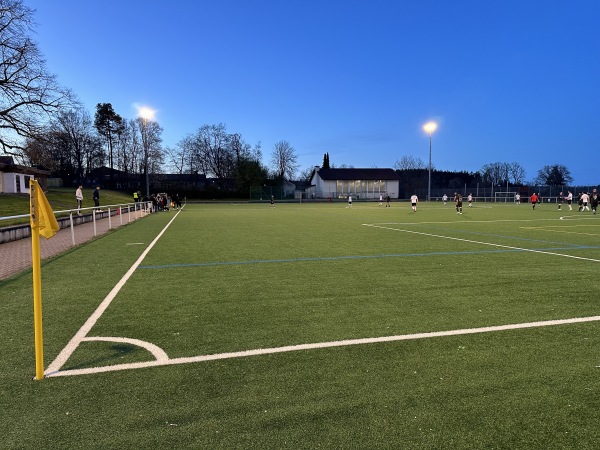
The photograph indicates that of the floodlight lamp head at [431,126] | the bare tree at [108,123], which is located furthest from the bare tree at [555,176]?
the bare tree at [108,123]

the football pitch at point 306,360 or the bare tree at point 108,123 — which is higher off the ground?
the bare tree at point 108,123

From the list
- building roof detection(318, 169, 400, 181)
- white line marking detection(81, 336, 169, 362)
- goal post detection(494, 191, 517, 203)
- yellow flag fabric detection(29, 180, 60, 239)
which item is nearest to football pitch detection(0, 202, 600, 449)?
white line marking detection(81, 336, 169, 362)

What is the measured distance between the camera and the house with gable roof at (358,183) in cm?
8712

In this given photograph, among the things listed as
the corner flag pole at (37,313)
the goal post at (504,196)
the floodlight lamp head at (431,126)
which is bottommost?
the corner flag pole at (37,313)

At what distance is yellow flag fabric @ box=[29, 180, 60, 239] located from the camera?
3.55m

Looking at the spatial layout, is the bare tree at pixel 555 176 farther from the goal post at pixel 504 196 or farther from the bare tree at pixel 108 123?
the bare tree at pixel 108 123

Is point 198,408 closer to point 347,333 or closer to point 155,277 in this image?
point 347,333

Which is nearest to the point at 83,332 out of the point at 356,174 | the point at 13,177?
the point at 13,177

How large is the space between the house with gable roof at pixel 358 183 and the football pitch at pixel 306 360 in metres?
79.2

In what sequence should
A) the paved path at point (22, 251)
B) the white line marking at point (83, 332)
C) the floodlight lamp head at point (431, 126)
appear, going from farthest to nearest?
1. the floodlight lamp head at point (431, 126)
2. the paved path at point (22, 251)
3. the white line marking at point (83, 332)

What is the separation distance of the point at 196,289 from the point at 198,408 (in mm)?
4046

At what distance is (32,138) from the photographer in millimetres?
31172

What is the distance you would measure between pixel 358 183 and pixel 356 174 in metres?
2.40

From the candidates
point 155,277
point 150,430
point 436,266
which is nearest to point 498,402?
point 150,430
